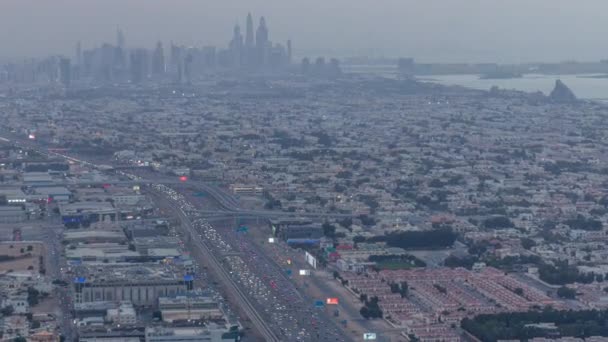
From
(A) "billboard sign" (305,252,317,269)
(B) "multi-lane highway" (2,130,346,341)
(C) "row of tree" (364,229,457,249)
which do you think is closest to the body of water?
(C) "row of tree" (364,229,457,249)

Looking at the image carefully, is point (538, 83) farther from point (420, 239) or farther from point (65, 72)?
point (420, 239)

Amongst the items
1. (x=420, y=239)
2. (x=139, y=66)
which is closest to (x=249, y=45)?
(x=139, y=66)

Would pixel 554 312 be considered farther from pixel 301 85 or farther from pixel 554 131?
pixel 301 85

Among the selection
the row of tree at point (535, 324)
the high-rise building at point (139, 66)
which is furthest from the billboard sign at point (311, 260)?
the high-rise building at point (139, 66)

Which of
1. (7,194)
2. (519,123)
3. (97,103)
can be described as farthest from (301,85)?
(7,194)

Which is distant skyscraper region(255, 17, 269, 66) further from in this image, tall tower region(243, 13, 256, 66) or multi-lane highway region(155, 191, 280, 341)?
multi-lane highway region(155, 191, 280, 341)
